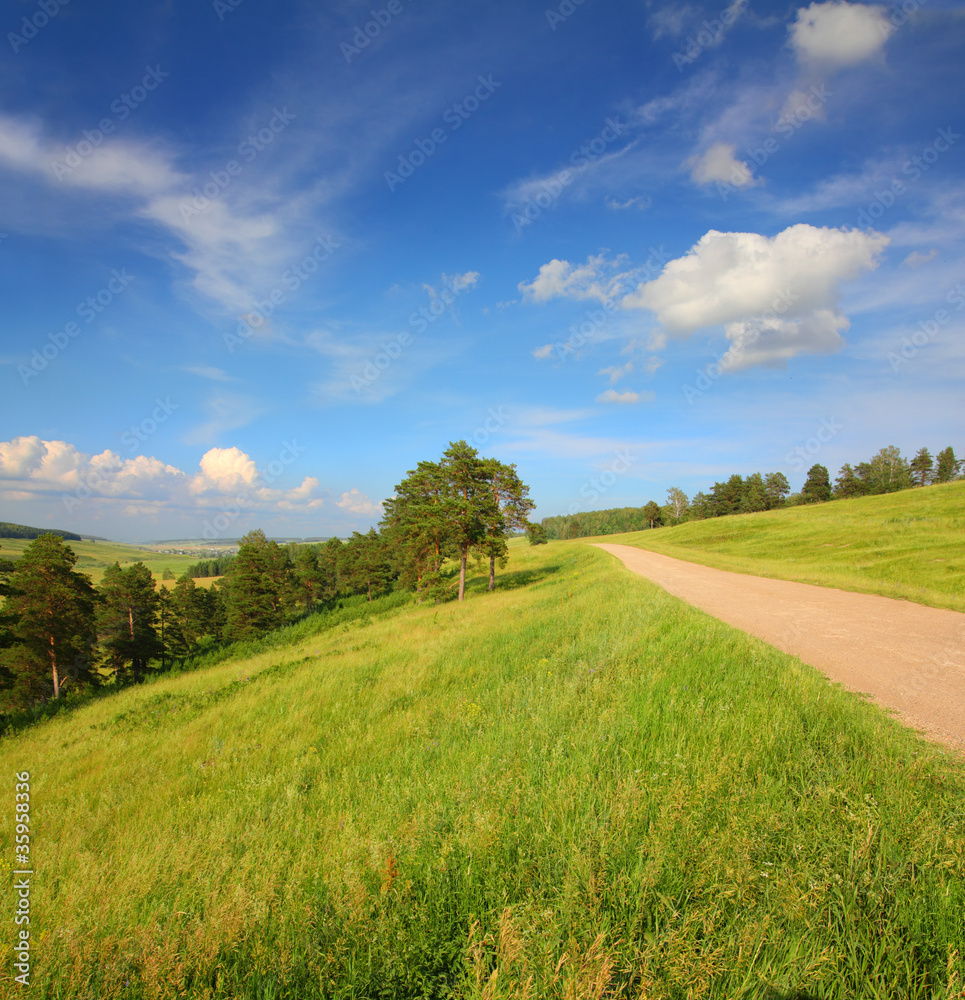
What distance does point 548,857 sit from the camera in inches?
115

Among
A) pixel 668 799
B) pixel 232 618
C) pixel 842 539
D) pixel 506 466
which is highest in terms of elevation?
pixel 506 466

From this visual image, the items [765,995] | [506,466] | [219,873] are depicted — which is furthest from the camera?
[506,466]

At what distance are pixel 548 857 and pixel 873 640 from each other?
9.47 m

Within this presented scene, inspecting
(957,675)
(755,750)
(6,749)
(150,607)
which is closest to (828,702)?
(755,750)

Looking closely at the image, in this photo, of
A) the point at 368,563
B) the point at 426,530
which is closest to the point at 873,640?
the point at 426,530

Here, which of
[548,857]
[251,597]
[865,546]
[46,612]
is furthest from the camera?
[251,597]

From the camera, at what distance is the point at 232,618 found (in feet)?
132

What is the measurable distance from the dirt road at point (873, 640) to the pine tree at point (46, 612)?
3329 centimetres

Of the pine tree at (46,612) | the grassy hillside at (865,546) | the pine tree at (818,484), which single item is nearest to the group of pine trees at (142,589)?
the pine tree at (46,612)

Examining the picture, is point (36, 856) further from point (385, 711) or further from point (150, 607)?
point (150, 607)

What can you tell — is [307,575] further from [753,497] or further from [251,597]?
[753,497]

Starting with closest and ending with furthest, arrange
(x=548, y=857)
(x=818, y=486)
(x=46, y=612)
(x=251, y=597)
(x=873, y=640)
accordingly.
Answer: (x=548, y=857) < (x=873, y=640) < (x=46, y=612) < (x=251, y=597) < (x=818, y=486)

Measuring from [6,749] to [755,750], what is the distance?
2006cm

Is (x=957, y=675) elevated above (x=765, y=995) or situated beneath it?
situated beneath
